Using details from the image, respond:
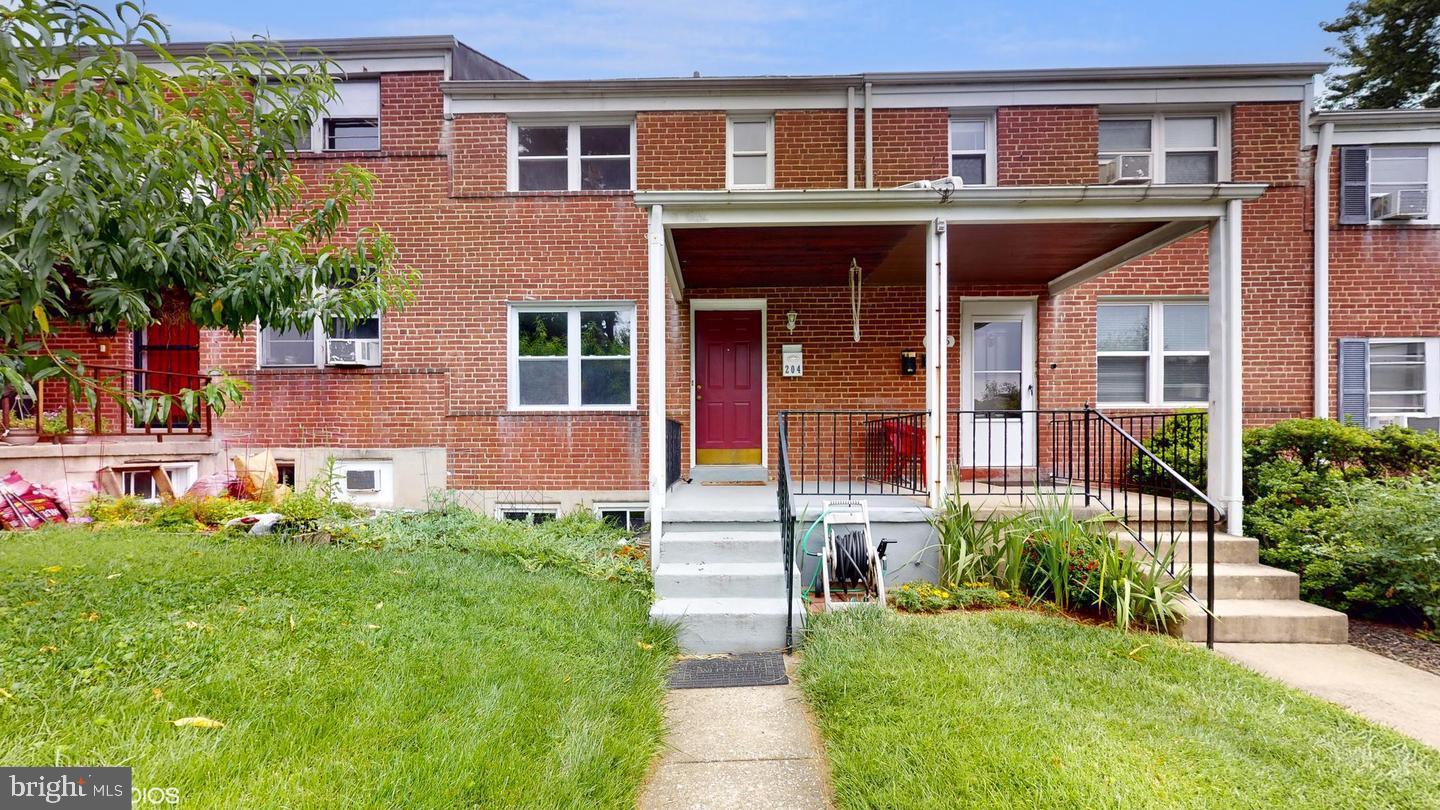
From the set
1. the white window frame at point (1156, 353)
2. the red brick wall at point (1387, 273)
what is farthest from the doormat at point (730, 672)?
the red brick wall at point (1387, 273)

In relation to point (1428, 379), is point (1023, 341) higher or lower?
higher

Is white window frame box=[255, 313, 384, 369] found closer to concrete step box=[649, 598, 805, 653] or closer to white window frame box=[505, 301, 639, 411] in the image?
white window frame box=[505, 301, 639, 411]

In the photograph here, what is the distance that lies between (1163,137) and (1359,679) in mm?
7468

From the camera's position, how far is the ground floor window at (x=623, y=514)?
8.34 m

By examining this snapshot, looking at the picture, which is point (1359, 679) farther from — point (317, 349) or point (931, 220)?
point (317, 349)

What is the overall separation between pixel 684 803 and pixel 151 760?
6.58ft

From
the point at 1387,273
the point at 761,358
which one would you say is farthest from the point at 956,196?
the point at 1387,273

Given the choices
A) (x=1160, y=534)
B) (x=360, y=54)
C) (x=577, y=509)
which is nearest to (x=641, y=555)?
(x=577, y=509)

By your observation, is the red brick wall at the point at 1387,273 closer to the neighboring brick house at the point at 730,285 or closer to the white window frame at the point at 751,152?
the neighboring brick house at the point at 730,285

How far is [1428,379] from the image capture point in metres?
8.67

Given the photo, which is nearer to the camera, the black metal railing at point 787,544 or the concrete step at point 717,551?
the black metal railing at point 787,544

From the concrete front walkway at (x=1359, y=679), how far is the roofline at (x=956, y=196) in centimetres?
367

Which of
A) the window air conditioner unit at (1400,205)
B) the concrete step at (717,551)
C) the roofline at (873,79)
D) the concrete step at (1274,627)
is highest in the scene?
the roofline at (873,79)

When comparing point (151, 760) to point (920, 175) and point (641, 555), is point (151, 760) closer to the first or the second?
A: point (641, 555)
